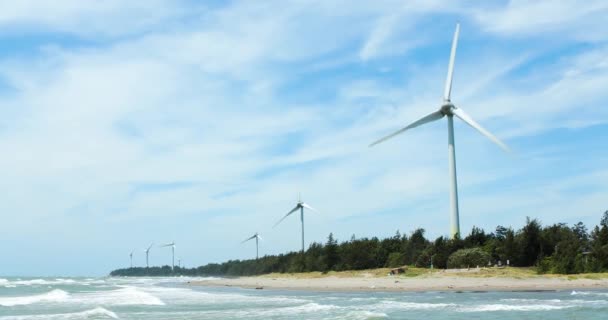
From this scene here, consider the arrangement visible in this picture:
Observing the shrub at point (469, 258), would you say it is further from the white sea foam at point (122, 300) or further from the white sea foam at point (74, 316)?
the white sea foam at point (74, 316)

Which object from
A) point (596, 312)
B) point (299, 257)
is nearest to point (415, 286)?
point (596, 312)

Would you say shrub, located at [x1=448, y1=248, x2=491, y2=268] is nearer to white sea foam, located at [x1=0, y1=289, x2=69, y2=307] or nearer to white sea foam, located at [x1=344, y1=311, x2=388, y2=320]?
white sea foam, located at [x1=344, y1=311, x2=388, y2=320]

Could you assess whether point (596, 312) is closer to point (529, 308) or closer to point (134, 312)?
point (529, 308)

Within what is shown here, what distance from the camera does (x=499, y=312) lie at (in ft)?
103

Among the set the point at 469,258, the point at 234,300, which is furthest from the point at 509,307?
the point at 469,258

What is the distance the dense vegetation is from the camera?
58.2m

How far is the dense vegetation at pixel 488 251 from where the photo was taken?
5819cm

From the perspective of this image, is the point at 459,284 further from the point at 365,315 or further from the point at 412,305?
the point at 365,315

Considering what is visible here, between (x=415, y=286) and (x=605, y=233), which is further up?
(x=605, y=233)

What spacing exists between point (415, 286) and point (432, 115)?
69.1 feet

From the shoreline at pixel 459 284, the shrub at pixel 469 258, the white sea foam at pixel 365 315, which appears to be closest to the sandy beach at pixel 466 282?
the shoreline at pixel 459 284

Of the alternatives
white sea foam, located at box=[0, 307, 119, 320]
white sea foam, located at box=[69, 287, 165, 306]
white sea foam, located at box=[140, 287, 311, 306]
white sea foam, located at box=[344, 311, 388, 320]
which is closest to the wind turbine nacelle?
white sea foam, located at box=[140, 287, 311, 306]

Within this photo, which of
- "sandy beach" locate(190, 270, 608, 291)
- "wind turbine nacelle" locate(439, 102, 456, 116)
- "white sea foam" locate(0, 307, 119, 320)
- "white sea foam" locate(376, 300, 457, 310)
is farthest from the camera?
"wind turbine nacelle" locate(439, 102, 456, 116)

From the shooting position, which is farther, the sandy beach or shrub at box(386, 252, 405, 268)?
shrub at box(386, 252, 405, 268)
